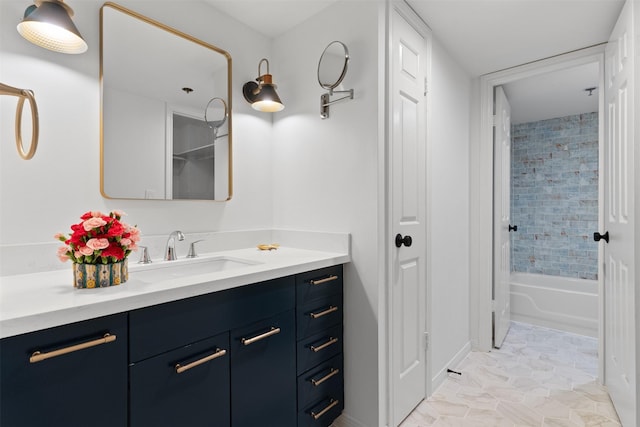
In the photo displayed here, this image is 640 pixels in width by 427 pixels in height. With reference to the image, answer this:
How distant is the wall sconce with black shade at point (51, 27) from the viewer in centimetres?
115

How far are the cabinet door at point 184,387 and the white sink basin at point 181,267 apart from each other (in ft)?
1.34

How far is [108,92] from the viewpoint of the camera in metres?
1.48

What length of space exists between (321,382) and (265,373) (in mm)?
381

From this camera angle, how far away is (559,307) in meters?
3.29

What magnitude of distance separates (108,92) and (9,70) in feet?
1.07

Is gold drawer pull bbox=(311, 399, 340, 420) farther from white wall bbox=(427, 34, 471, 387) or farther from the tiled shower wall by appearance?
the tiled shower wall

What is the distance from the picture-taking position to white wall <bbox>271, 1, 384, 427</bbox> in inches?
64.6

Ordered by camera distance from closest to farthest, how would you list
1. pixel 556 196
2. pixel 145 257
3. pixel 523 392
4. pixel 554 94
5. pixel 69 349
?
1. pixel 69 349
2. pixel 145 257
3. pixel 523 392
4. pixel 554 94
5. pixel 556 196

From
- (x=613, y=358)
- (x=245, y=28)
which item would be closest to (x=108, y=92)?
(x=245, y=28)

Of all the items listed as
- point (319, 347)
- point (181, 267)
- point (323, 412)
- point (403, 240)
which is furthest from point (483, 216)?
point (181, 267)

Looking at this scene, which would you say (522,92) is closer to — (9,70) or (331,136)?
(331,136)

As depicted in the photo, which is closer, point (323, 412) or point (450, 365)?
point (323, 412)

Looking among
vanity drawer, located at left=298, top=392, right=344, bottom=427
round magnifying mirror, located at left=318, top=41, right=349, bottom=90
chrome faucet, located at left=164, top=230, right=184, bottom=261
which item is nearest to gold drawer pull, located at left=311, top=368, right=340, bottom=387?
vanity drawer, located at left=298, top=392, right=344, bottom=427

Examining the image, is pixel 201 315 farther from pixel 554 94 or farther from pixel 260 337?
pixel 554 94
